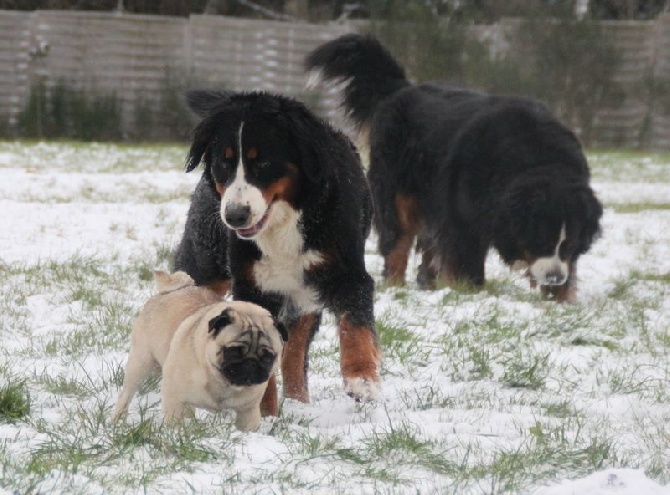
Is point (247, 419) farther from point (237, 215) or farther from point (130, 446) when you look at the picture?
point (237, 215)

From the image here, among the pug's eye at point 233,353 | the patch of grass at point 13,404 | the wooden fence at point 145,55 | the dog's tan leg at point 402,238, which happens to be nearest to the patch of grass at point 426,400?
the pug's eye at point 233,353

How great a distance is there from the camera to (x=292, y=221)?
452 cm

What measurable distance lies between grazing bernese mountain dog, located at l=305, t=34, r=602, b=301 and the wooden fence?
41.8 ft

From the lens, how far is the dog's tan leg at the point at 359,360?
431 cm

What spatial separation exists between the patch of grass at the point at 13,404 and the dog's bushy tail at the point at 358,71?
4725mm

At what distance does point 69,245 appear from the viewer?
8.16 meters

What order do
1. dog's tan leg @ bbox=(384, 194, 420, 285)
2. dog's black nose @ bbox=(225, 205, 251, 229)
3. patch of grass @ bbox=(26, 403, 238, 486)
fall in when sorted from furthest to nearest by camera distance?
dog's tan leg @ bbox=(384, 194, 420, 285) → dog's black nose @ bbox=(225, 205, 251, 229) → patch of grass @ bbox=(26, 403, 238, 486)

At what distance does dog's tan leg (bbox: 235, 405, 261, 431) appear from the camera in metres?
3.98

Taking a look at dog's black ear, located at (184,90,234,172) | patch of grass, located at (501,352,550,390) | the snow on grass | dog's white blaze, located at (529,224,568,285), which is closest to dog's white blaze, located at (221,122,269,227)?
dog's black ear, located at (184,90,234,172)

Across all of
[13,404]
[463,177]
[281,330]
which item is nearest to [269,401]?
[281,330]

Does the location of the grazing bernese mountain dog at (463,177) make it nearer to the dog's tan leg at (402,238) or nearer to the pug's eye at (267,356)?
the dog's tan leg at (402,238)

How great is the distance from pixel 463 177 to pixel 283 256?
3.39m

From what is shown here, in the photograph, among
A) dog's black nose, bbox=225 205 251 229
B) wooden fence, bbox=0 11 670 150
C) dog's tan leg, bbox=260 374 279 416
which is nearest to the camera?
dog's black nose, bbox=225 205 251 229

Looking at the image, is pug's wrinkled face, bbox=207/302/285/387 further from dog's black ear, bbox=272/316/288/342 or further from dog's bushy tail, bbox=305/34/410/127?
dog's bushy tail, bbox=305/34/410/127
